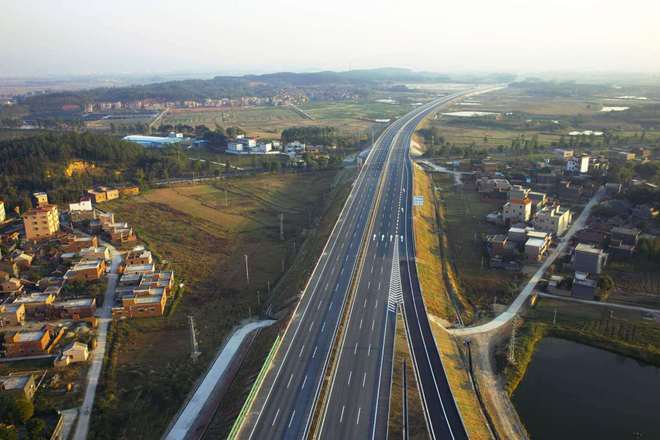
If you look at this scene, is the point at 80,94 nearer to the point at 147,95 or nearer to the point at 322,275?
the point at 147,95

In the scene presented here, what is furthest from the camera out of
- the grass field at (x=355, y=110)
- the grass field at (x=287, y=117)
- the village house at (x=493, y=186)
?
the grass field at (x=355, y=110)

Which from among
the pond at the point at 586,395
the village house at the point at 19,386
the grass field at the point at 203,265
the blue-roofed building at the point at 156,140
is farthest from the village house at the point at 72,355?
the blue-roofed building at the point at 156,140

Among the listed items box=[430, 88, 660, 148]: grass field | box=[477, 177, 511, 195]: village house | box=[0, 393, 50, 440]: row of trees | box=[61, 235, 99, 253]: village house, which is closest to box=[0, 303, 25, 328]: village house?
box=[0, 393, 50, 440]: row of trees

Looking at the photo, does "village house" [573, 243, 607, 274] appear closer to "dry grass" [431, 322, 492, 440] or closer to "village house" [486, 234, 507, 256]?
"village house" [486, 234, 507, 256]

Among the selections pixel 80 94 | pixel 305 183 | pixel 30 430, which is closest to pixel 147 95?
pixel 80 94

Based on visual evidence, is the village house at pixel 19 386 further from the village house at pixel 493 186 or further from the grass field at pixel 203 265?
the village house at pixel 493 186

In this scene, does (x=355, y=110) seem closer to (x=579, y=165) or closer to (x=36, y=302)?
(x=579, y=165)
